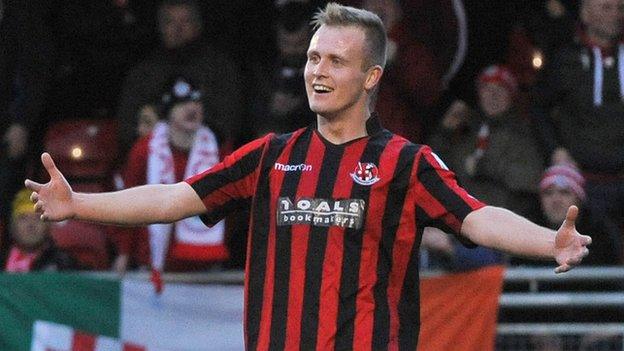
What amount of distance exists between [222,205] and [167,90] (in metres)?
4.18

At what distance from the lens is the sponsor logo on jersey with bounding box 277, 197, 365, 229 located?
5.27 m

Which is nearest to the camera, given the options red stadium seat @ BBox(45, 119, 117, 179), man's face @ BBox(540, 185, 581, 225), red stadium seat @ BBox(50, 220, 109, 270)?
man's face @ BBox(540, 185, 581, 225)

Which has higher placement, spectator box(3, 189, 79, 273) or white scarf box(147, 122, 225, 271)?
white scarf box(147, 122, 225, 271)

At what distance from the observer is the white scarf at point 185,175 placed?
8922 millimetres

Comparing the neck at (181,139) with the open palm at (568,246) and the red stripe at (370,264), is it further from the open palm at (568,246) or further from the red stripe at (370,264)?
the open palm at (568,246)

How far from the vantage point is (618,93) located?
9195 millimetres

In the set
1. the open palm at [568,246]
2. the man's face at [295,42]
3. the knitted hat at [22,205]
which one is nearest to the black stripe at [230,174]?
the open palm at [568,246]

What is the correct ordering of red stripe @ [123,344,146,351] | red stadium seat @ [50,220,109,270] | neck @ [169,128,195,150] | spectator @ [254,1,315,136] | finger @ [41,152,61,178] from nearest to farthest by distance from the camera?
finger @ [41,152,61,178] → red stripe @ [123,344,146,351] → neck @ [169,128,195,150] → red stadium seat @ [50,220,109,270] → spectator @ [254,1,315,136]

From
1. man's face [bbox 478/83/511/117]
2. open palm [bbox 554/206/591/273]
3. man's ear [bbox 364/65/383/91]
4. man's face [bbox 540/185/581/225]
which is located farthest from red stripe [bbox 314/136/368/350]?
man's face [bbox 478/83/511/117]

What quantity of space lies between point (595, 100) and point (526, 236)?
4.29m

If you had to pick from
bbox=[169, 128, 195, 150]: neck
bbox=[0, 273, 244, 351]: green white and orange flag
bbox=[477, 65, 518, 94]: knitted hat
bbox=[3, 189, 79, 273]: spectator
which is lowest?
bbox=[0, 273, 244, 351]: green white and orange flag

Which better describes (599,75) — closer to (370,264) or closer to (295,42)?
(295,42)

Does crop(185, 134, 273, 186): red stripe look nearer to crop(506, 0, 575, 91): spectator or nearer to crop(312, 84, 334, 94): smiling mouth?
crop(312, 84, 334, 94): smiling mouth

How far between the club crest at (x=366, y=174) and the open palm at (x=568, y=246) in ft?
2.25
